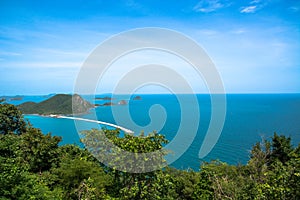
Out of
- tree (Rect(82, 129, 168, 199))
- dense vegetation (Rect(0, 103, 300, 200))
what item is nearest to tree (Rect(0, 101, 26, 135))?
dense vegetation (Rect(0, 103, 300, 200))

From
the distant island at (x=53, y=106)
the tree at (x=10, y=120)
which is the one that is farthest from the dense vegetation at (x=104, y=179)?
the distant island at (x=53, y=106)

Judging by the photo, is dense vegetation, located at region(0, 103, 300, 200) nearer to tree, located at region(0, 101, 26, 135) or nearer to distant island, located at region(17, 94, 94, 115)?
tree, located at region(0, 101, 26, 135)

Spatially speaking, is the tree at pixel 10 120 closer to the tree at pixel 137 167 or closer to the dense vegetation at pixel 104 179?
the dense vegetation at pixel 104 179

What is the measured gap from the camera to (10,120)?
1571 cm

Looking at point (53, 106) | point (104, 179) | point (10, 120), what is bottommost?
point (104, 179)

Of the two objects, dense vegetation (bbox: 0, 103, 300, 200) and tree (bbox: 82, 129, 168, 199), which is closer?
dense vegetation (bbox: 0, 103, 300, 200)

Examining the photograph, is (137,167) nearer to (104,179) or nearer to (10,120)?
(104,179)

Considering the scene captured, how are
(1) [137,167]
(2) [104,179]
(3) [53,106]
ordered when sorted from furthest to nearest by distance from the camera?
(3) [53,106], (2) [104,179], (1) [137,167]

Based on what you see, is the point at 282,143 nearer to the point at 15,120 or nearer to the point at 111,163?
the point at 111,163

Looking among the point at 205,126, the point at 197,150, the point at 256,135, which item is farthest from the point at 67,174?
the point at 205,126

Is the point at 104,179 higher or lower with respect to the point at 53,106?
lower

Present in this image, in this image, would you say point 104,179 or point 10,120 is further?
point 10,120

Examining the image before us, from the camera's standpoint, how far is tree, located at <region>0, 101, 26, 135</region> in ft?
50.2

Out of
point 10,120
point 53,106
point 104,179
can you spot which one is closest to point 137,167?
point 104,179
